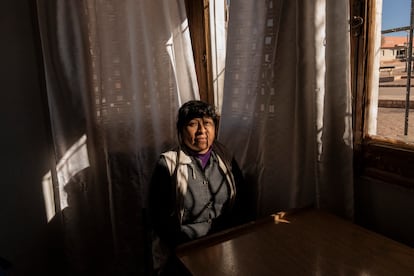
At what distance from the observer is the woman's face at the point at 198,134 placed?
1.37 meters

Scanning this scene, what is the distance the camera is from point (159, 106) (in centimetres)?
188

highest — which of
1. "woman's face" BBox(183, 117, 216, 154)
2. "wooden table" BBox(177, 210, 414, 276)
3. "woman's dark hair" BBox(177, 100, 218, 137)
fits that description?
"woman's dark hair" BBox(177, 100, 218, 137)

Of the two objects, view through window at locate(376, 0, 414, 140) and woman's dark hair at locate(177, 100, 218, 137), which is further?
woman's dark hair at locate(177, 100, 218, 137)

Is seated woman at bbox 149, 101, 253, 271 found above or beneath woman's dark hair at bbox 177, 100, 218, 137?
beneath

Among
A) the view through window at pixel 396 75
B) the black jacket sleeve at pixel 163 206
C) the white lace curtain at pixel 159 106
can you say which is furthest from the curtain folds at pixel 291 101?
the black jacket sleeve at pixel 163 206

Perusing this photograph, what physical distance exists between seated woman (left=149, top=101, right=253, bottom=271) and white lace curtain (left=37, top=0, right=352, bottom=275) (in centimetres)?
18

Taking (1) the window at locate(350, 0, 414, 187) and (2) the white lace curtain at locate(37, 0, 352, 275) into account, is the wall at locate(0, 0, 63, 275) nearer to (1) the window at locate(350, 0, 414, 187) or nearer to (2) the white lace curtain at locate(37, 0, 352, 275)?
(2) the white lace curtain at locate(37, 0, 352, 275)

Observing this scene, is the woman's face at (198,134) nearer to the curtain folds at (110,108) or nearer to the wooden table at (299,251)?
the wooden table at (299,251)

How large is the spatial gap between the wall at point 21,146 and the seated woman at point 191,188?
2.60 feet

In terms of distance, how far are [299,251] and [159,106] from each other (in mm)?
1220

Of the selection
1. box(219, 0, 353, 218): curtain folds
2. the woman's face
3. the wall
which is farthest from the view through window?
the wall

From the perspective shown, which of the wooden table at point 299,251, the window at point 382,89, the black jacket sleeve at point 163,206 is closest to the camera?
the wooden table at point 299,251

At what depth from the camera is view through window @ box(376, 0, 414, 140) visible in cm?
112

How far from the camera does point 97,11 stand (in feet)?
5.56
